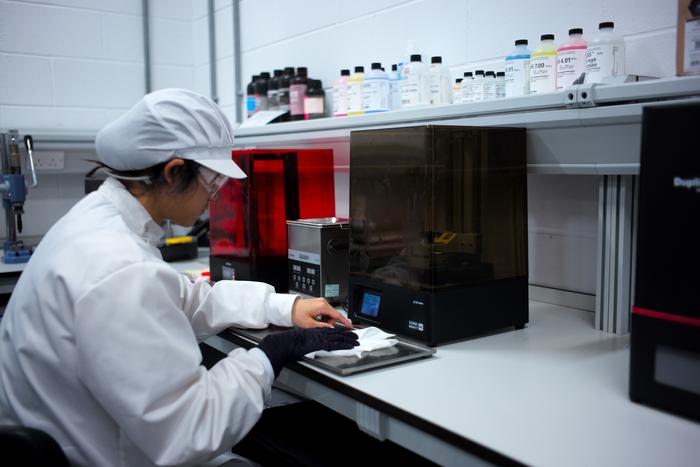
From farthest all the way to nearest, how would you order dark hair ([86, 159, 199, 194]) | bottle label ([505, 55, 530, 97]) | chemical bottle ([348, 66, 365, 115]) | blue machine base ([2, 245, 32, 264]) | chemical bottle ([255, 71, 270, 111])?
chemical bottle ([255, 71, 270, 111]) < blue machine base ([2, 245, 32, 264]) < chemical bottle ([348, 66, 365, 115]) < bottle label ([505, 55, 530, 97]) < dark hair ([86, 159, 199, 194])

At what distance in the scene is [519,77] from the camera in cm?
165

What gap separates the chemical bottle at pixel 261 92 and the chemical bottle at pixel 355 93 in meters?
0.67

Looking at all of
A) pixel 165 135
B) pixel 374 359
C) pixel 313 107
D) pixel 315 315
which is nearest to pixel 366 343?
pixel 374 359

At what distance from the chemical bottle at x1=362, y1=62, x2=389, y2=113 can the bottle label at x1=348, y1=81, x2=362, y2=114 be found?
4 centimetres

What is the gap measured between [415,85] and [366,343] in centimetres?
91

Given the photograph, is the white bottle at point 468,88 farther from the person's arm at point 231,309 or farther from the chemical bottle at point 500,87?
the person's arm at point 231,309

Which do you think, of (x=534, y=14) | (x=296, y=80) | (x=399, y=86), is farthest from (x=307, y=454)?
(x=296, y=80)

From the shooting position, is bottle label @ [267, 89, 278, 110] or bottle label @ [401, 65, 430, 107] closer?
bottle label @ [401, 65, 430, 107]

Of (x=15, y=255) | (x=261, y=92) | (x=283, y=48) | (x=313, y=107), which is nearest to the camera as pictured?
(x=313, y=107)

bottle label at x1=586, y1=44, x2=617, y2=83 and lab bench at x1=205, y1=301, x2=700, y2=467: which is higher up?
bottle label at x1=586, y1=44, x2=617, y2=83

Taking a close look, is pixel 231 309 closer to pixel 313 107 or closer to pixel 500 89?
pixel 500 89

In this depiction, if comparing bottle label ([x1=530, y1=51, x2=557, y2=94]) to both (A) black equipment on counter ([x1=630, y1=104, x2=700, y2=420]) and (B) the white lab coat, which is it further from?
(B) the white lab coat

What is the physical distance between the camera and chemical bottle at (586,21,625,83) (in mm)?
1472

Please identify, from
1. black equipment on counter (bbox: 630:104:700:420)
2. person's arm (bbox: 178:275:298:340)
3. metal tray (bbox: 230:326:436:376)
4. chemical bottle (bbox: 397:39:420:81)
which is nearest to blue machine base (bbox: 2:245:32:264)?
person's arm (bbox: 178:275:298:340)
